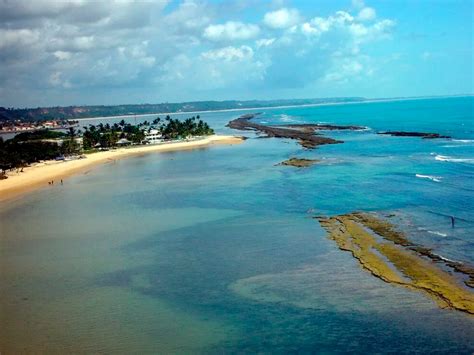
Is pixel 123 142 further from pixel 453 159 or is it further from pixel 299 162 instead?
pixel 453 159

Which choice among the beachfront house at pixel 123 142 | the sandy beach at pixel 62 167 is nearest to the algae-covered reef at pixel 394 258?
the sandy beach at pixel 62 167

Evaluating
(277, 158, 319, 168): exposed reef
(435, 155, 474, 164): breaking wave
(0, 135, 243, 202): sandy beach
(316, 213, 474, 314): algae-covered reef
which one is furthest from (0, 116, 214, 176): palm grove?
(435, 155, 474, 164): breaking wave

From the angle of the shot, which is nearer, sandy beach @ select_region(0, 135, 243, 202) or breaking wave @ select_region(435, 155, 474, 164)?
sandy beach @ select_region(0, 135, 243, 202)

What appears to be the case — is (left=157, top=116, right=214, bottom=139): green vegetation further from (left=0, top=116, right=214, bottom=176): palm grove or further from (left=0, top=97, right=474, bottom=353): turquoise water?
(left=0, top=97, right=474, bottom=353): turquoise water

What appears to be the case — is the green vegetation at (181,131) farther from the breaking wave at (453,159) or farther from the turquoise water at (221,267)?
the breaking wave at (453,159)

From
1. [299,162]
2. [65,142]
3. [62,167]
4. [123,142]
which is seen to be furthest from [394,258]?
[123,142]

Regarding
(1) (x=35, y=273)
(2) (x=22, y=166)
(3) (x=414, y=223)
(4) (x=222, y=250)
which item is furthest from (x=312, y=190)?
(2) (x=22, y=166)

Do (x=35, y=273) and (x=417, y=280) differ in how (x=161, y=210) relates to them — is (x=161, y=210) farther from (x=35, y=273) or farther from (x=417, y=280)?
(x=417, y=280)
